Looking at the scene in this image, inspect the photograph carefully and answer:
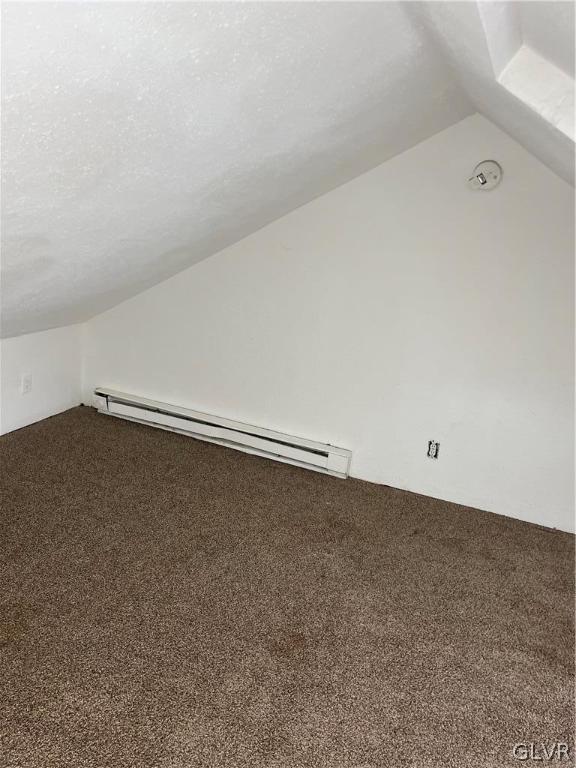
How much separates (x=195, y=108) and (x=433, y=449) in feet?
7.56

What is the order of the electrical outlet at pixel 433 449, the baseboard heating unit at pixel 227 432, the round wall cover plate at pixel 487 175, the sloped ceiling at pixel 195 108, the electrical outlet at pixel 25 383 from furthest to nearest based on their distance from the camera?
the electrical outlet at pixel 25 383 < the baseboard heating unit at pixel 227 432 < the electrical outlet at pixel 433 449 < the round wall cover plate at pixel 487 175 < the sloped ceiling at pixel 195 108

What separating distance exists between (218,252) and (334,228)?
2.37 ft

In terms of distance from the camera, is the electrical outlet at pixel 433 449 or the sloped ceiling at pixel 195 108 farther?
the electrical outlet at pixel 433 449

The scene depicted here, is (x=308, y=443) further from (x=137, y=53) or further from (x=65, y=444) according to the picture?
(x=137, y=53)

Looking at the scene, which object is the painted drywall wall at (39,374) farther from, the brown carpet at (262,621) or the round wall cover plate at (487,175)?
the round wall cover plate at (487,175)

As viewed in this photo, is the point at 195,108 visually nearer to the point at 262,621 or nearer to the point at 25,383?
the point at 262,621

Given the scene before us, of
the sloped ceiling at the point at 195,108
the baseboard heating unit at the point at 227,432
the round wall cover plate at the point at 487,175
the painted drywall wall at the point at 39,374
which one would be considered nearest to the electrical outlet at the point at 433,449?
the baseboard heating unit at the point at 227,432

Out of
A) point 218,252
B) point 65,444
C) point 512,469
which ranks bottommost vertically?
point 65,444

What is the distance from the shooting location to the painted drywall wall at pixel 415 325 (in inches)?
110

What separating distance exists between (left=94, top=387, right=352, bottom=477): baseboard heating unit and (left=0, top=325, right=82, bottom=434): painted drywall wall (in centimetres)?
22

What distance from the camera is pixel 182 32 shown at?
1.09m

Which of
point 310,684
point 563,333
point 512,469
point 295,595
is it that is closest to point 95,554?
point 295,595

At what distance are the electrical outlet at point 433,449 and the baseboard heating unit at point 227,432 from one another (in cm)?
46

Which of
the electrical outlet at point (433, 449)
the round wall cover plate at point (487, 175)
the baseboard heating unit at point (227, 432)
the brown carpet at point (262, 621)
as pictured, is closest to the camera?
the brown carpet at point (262, 621)
